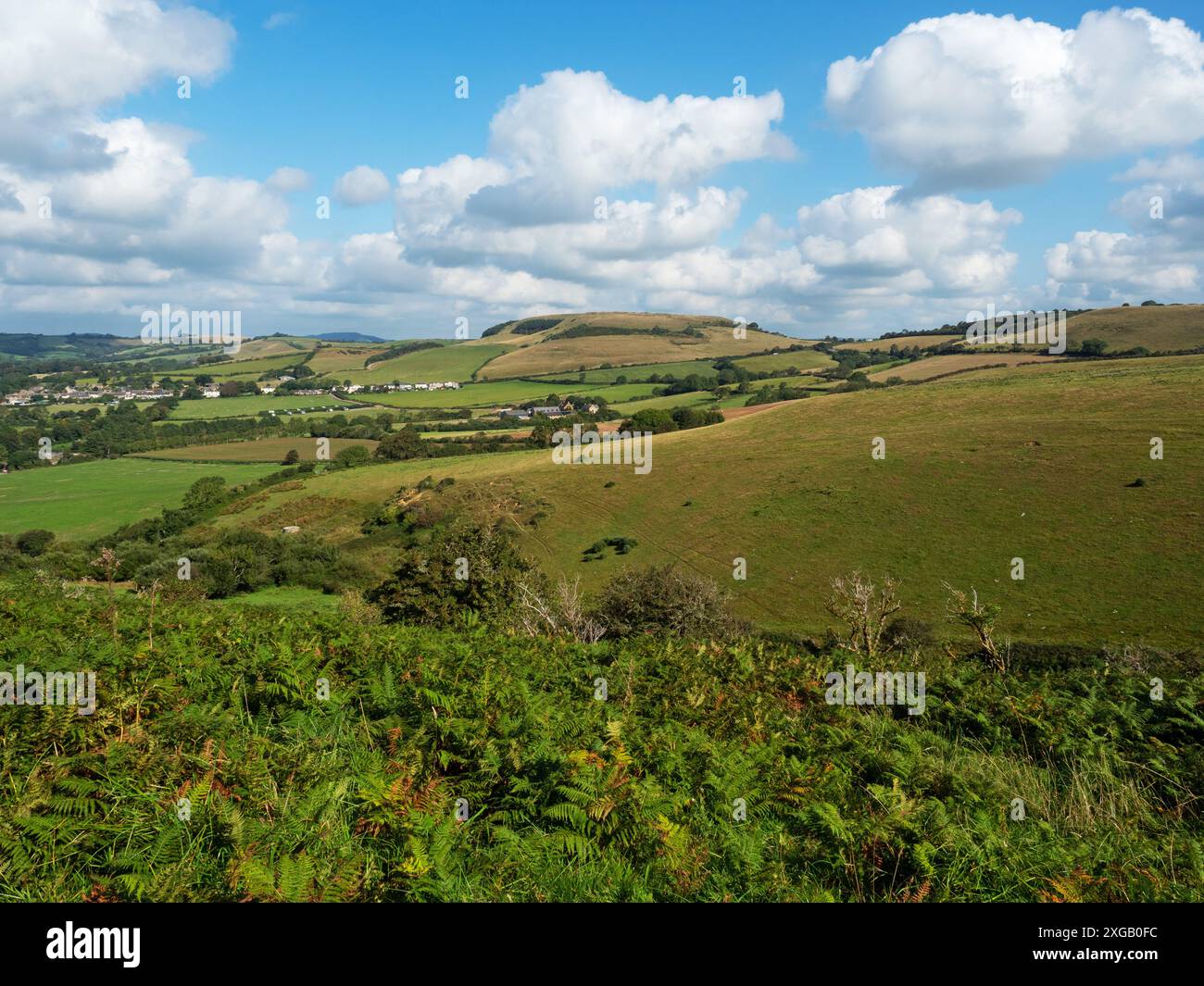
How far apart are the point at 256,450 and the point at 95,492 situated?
2807cm

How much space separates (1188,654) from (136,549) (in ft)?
237

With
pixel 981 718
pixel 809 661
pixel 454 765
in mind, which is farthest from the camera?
pixel 809 661

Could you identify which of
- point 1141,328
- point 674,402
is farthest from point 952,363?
point 674,402

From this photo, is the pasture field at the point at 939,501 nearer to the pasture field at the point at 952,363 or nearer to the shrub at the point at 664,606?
the shrub at the point at 664,606

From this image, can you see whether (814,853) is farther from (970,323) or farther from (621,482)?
(970,323)

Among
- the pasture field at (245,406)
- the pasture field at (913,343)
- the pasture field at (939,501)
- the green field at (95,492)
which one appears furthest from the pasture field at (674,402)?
the pasture field at (245,406)

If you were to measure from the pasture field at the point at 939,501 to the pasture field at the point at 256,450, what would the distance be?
2731 centimetres

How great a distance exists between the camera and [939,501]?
173 ft

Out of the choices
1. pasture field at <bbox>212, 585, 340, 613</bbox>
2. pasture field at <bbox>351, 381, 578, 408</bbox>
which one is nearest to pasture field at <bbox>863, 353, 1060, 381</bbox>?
pasture field at <bbox>351, 381, 578, 408</bbox>

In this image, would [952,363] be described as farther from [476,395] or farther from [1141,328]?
[476,395]
